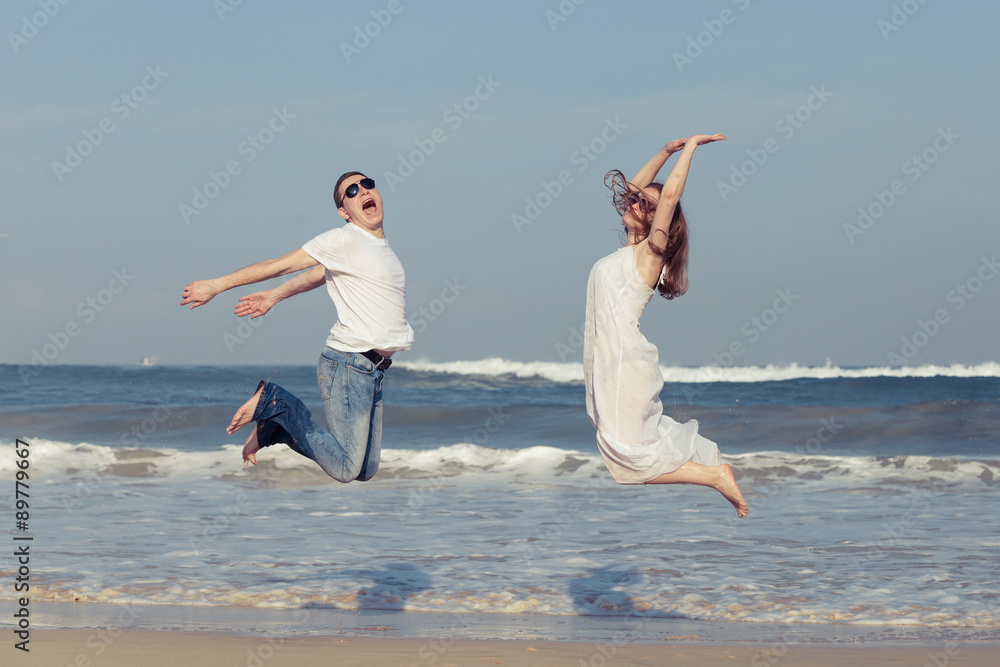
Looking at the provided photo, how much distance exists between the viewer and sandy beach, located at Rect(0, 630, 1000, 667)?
516 cm

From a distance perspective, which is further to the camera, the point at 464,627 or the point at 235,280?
the point at 464,627

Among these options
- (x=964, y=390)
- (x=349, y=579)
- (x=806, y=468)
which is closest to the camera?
(x=349, y=579)

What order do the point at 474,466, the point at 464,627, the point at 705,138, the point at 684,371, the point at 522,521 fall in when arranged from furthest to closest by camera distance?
the point at 684,371, the point at 474,466, the point at 522,521, the point at 464,627, the point at 705,138

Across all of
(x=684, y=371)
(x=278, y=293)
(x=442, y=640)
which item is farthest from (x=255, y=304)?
(x=684, y=371)

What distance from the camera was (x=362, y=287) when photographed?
5316mm

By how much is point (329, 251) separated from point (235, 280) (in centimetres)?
53

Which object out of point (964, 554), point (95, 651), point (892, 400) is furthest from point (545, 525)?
point (892, 400)

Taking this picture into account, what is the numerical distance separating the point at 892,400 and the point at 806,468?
11169mm

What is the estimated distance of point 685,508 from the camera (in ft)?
34.1

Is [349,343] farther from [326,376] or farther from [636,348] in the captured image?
[636,348]

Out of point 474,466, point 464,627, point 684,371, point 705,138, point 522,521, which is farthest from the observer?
point 684,371

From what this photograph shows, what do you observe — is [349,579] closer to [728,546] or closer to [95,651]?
[95,651]

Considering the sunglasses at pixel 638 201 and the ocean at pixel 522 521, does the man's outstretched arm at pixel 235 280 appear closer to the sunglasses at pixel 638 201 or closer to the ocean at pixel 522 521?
the sunglasses at pixel 638 201

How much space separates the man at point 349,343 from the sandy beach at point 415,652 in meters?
1.00
